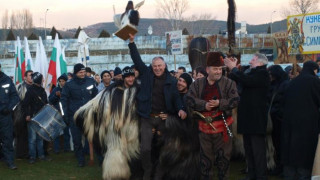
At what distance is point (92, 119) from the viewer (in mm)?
7883

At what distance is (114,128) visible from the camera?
752cm

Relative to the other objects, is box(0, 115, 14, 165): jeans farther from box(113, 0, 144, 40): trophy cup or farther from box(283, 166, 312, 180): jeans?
box(283, 166, 312, 180): jeans

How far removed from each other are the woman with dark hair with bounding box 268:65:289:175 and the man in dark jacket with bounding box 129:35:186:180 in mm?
1731

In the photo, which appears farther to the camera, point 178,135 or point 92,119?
point 92,119

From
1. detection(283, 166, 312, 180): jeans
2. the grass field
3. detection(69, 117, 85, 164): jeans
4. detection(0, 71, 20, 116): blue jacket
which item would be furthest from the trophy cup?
detection(0, 71, 20, 116): blue jacket

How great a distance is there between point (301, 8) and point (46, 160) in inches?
1993

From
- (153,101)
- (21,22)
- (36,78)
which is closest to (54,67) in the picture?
(36,78)

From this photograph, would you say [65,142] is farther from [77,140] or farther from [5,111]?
[5,111]

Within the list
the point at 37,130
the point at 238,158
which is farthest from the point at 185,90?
the point at 37,130

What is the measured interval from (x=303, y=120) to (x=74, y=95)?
15.9ft

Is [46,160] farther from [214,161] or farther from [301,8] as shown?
[301,8]

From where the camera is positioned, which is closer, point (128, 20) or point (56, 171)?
point (128, 20)

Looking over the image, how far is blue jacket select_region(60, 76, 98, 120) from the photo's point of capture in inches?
374

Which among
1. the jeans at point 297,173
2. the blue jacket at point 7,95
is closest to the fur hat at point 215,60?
the jeans at point 297,173
